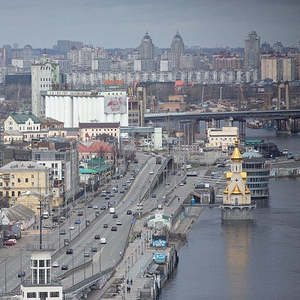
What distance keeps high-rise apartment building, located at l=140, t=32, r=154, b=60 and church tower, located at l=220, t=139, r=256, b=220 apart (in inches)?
3373

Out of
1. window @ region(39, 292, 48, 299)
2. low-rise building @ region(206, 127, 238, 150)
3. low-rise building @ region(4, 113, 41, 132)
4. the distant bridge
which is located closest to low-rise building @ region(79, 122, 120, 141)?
low-rise building @ region(4, 113, 41, 132)

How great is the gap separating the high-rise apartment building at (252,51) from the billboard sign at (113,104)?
5603 cm

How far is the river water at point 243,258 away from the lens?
2191 centimetres

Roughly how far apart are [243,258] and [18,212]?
4080 mm

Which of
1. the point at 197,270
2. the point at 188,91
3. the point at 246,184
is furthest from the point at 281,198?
the point at 188,91

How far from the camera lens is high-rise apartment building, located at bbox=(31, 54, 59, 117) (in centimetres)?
4988

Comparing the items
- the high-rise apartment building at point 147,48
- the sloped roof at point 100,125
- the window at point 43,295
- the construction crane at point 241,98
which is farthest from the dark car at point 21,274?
the high-rise apartment building at point 147,48

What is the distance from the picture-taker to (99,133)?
44.9m

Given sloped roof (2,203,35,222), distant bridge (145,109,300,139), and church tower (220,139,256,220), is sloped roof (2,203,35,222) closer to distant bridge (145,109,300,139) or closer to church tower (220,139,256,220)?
church tower (220,139,256,220)

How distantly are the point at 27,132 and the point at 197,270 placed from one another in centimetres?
1971

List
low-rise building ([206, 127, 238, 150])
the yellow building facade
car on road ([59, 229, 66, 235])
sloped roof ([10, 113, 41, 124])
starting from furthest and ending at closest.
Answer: low-rise building ([206, 127, 238, 150]) → sloped roof ([10, 113, 41, 124]) → the yellow building facade → car on road ([59, 229, 66, 235])

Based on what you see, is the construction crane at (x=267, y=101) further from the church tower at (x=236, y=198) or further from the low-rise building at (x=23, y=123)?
the church tower at (x=236, y=198)

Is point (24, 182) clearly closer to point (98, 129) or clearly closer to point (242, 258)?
point (242, 258)

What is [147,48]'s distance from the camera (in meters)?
120
